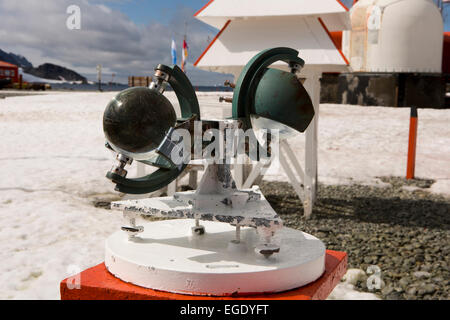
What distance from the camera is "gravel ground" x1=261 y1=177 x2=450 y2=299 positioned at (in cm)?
414

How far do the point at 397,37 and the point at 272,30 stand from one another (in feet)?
44.6

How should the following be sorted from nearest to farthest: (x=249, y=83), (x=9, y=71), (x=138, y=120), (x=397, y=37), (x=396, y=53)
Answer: (x=138, y=120), (x=249, y=83), (x=397, y=37), (x=396, y=53), (x=9, y=71)

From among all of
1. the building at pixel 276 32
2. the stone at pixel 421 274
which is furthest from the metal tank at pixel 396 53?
the stone at pixel 421 274

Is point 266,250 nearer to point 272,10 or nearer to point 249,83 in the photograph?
point 249,83

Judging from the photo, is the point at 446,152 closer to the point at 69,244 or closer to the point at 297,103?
the point at 69,244

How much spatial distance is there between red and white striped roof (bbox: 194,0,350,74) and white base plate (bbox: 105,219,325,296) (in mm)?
3600

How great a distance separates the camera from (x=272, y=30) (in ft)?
17.6

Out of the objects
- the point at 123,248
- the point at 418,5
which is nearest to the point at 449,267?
the point at 123,248

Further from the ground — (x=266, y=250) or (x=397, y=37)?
(x=397, y=37)

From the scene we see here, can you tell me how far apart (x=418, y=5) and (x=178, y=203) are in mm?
18134

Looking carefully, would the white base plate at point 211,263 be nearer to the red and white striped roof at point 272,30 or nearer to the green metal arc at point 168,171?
the green metal arc at point 168,171

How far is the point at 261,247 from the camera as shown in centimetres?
171

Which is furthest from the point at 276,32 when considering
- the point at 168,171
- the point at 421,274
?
the point at 168,171

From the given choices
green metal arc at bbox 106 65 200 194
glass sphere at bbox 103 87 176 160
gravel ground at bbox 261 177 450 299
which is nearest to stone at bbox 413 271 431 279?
gravel ground at bbox 261 177 450 299
